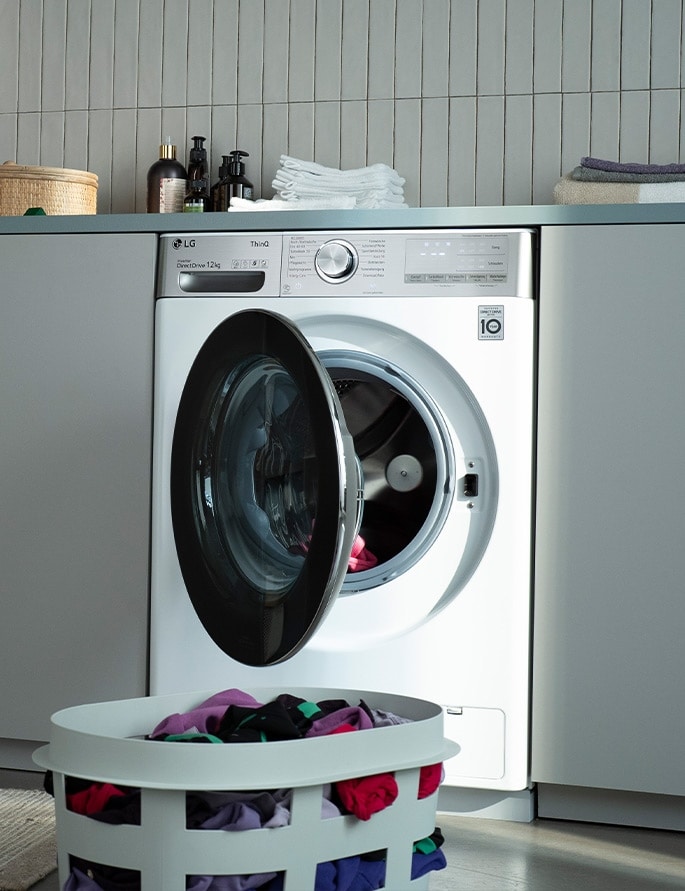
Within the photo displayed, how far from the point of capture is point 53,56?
2680 millimetres

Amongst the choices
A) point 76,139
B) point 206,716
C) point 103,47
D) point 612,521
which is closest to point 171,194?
point 76,139

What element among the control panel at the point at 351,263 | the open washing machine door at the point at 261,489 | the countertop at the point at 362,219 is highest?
the countertop at the point at 362,219

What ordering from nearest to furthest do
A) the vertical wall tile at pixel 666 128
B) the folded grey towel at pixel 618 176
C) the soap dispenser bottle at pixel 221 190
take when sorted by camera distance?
1. the folded grey towel at pixel 618 176
2. the vertical wall tile at pixel 666 128
3. the soap dispenser bottle at pixel 221 190

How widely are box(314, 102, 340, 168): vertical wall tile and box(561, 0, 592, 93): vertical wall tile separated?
1.72 feet

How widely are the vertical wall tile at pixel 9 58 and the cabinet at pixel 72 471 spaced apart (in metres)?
0.91

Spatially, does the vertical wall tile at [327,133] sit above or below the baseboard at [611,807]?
above

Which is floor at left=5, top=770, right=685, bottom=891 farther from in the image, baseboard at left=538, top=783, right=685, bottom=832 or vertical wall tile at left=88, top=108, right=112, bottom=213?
vertical wall tile at left=88, top=108, right=112, bottom=213

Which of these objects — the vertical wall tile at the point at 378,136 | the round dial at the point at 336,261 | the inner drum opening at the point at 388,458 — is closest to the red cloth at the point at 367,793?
the inner drum opening at the point at 388,458

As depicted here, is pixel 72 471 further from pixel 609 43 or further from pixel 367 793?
pixel 609 43

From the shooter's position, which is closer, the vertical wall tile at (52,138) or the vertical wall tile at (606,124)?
the vertical wall tile at (606,124)

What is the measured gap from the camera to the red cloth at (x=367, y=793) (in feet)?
3.91

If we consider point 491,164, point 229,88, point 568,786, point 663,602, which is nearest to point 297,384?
point 663,602

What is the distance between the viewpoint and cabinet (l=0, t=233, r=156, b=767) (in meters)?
1.90

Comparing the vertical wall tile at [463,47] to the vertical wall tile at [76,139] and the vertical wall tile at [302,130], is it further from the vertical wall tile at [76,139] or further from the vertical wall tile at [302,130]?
the vertical wall tile at [76,139]
